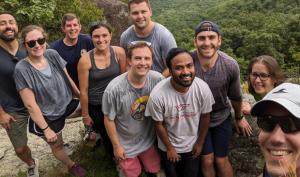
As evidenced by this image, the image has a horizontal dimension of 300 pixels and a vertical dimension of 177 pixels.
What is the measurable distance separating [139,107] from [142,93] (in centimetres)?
20

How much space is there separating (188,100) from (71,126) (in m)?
3.85

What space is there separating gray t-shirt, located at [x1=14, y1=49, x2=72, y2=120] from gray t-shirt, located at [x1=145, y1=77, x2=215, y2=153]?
4.52 ft

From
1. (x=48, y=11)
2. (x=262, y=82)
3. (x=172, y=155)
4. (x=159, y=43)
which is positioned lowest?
(x=172, y=155)

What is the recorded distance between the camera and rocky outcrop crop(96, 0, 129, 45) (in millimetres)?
13273

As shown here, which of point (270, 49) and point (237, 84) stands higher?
point (237, 84)

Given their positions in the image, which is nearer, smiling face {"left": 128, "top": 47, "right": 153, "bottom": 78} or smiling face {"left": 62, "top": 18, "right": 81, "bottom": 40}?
smiling face {"left": 128, "top": 47, "right": 153, "bottom": 78}

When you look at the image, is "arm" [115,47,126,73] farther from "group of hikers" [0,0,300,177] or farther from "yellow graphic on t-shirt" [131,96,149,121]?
"yellow graphic on t-shirt" [131,96,149,121]

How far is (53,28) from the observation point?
12062 millimetres

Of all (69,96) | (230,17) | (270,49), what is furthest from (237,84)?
(230,17)

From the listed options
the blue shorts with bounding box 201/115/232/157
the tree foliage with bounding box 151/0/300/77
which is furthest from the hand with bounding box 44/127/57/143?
the tree foliage with bounding box 151/0/300/77

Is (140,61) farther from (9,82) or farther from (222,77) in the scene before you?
(9,82)

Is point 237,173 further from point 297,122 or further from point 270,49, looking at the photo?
point 270,49

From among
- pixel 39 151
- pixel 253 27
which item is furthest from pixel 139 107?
pixel 253 27

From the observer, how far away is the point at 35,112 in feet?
15.5
